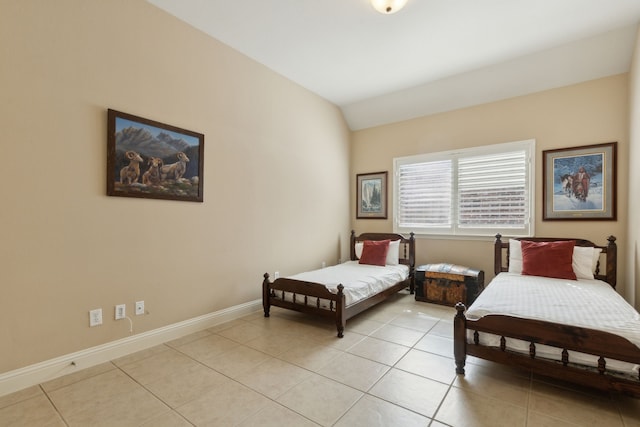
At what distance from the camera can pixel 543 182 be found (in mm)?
3971

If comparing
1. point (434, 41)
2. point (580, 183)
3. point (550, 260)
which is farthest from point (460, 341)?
point (434, 41)

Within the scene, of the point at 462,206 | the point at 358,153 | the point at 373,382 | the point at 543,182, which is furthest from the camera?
the point at 358,153

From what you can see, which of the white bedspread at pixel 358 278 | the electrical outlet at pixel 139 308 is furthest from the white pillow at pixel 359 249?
the electrical outlet at pixel 139 308

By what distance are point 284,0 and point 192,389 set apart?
11.0ft

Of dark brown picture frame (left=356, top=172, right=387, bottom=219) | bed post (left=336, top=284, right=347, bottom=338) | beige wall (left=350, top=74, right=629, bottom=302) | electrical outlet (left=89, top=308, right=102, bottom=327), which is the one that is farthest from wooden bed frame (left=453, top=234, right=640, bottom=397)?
dark brown picture frame (left=356, top=172, right=387, bottom=219)

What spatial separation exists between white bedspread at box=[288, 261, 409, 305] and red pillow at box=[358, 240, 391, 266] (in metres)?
0.09

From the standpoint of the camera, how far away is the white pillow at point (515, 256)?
379 centimetres

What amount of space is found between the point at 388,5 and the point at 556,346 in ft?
9.82

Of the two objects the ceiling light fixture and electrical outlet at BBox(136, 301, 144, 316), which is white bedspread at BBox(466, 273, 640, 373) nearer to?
the ceiling light fixture

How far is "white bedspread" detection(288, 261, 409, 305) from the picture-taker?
3.33 meters

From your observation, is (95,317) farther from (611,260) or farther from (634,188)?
(634,188)

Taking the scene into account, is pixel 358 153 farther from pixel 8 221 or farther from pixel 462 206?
pixel 8 221

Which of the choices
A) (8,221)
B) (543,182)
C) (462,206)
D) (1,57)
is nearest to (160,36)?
(1,57)

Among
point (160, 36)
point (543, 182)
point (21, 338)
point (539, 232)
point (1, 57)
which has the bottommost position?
point (21, 338)
